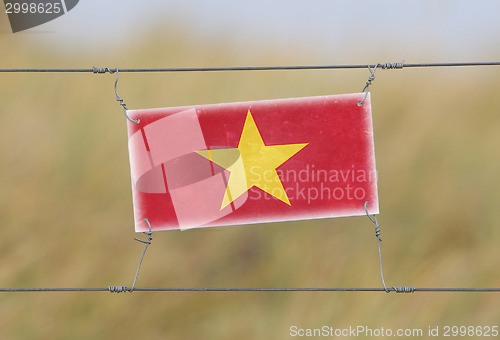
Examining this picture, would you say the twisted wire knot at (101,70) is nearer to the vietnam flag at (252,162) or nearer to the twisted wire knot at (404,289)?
the vietnam flag at (252,162)

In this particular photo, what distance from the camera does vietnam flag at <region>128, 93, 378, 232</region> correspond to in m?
1.85

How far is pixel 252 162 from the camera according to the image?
185 centimetres

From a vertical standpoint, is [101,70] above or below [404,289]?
above

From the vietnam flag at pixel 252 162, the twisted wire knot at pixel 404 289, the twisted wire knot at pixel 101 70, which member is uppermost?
the twisted wire knot at pixel 101 70

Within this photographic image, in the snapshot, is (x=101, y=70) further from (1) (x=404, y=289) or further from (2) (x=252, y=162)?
(1) (x=404, y=289)

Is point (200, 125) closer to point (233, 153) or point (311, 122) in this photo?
point (233, 153)

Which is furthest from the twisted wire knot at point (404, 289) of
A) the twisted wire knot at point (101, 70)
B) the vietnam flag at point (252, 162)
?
the twisted wire knot at point (101, 70)

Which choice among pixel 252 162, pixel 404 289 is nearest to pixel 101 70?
pixel 252 162

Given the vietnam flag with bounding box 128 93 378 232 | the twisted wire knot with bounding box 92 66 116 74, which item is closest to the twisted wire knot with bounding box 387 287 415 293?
the vietnam flag with bounding box 128 93 378 232

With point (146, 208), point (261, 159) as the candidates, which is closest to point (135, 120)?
point (146, 208)

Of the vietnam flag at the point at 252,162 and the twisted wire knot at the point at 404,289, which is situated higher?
the vietnam flag at the point at 252,162

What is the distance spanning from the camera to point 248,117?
74.0 inches

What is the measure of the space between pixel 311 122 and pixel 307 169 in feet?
0.58

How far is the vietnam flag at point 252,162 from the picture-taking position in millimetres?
1854
